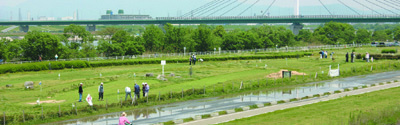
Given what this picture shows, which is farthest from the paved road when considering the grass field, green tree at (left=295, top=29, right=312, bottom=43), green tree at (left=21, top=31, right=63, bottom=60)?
green tree at (left=295, top=29, right=312, bottom=43)

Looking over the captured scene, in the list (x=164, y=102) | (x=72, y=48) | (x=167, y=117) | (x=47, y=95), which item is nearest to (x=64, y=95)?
(x=47, y=95)

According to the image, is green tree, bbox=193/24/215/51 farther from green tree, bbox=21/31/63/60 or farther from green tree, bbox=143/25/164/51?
green tree, bbox=21/31/63/60

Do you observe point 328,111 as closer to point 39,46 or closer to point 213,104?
point 213,104

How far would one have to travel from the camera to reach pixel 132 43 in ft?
325

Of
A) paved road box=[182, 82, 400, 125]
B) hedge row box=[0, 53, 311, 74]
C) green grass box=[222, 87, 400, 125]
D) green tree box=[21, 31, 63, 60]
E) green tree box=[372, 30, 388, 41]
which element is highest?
green tree box=[372, 30, 388, 41]

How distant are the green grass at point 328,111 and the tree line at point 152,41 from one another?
2486 inches

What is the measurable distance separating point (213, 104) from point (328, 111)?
946cm

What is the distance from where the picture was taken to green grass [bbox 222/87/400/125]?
2639cm

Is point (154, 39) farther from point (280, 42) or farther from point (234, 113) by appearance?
point (234, 113)

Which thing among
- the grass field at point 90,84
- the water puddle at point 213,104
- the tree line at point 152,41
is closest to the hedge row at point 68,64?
the grass field at point 90,84

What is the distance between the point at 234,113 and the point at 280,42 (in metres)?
104

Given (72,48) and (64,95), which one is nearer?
(64,95)

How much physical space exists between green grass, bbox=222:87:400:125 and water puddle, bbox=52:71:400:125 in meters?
4.87

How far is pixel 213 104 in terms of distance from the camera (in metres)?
36.0
